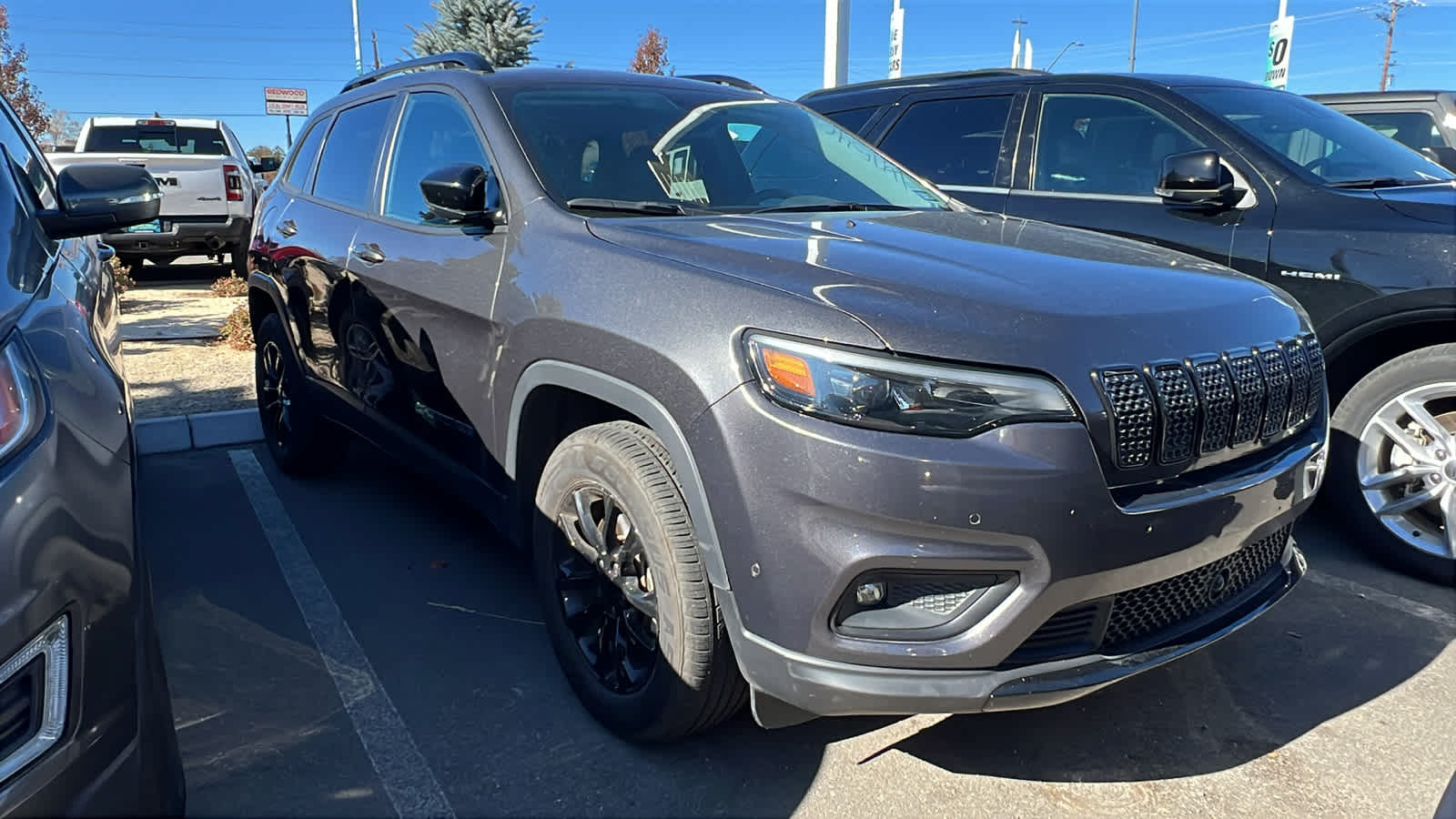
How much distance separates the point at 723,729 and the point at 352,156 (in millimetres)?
2772

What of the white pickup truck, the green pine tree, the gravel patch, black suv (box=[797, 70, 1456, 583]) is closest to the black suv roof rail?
black suv (box=[797, 70, 1456, 583])

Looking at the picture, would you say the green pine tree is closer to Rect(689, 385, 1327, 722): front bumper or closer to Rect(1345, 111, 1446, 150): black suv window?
Rect(1345, 111, 1446, 150): black suv window

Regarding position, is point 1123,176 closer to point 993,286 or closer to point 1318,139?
point 1318,139

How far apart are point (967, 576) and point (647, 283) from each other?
0.96m

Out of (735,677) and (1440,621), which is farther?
(1440,621)

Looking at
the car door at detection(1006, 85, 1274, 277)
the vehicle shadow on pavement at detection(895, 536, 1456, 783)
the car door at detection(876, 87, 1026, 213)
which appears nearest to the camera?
the vehicle shadow on pavement at detection(895, 536, 1456, 783)

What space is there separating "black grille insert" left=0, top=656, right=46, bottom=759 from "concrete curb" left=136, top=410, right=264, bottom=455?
13.3 feet

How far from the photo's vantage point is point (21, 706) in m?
1.37

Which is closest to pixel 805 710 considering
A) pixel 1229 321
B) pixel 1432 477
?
pixel 1229 321

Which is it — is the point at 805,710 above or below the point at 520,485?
below

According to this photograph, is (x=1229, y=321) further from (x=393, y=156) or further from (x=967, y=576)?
(x=393, y=156)

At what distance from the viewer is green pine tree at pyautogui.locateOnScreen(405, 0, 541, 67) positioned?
79.1ft

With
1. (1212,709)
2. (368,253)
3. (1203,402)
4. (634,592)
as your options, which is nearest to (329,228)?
(368,253)

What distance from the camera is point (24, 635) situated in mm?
1354
